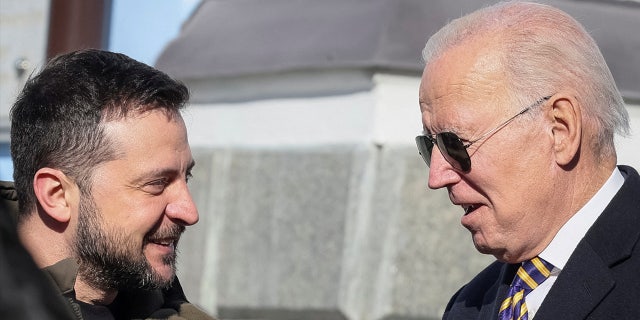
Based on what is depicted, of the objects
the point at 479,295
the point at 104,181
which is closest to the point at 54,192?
the point at 104,181

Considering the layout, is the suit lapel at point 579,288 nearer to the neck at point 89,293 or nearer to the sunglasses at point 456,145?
the sunglasses at point 456,145

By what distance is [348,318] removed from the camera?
511cm

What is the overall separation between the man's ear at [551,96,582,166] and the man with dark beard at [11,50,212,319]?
962mm

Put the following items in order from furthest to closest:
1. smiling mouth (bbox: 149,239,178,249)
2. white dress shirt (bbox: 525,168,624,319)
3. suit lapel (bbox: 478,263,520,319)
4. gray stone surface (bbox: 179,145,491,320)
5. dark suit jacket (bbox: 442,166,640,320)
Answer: gray stone surface (bbox: 179,145,491,320), smiling mouth (bbox: 149,239,178,249), suit lapel (bbox: 478,263,520,319), white dress shirt (bbox: 525,168,624,319), dark suit jacket (bbox: 442,166,640,320)

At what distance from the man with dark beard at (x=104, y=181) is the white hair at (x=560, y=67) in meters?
0.91

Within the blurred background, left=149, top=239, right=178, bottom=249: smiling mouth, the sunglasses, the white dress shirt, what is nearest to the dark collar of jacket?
left=149, top=239, right=178, bottom=249: smiling mouth

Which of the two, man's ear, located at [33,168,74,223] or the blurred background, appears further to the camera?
the blurred background

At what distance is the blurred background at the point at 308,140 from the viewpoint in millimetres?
5062

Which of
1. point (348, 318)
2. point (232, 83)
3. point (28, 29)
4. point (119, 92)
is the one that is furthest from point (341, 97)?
point (119, 92)

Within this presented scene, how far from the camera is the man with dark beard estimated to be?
277 centimetres

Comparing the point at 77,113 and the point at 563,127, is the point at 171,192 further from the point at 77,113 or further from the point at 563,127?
the point at 563,127

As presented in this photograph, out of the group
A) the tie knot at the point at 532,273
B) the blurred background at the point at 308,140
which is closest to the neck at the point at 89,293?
the tie knot at the point at 532,273

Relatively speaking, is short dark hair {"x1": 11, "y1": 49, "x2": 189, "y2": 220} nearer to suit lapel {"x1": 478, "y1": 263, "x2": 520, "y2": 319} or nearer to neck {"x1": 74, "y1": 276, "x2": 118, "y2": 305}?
neck {"x1": 74, "y1": 276, "x2": 118, "y2": 305}

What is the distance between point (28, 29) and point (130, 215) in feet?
11.6
